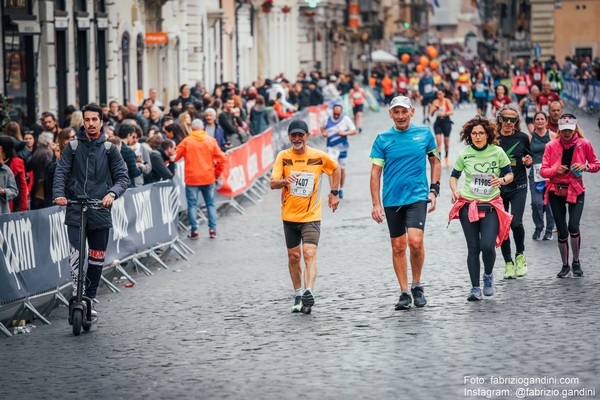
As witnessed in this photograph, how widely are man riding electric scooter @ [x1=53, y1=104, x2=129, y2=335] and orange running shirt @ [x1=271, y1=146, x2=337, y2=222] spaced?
146 cm

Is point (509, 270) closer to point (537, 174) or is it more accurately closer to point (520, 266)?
point (520, 266)

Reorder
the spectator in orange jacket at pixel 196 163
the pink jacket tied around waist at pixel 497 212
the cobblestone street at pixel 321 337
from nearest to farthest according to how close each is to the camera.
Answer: the cobblestone street at pixel 321 337
the pink jacket tied around waist at pixel 497 212
the spectator in orange jacket at pixel 196 163

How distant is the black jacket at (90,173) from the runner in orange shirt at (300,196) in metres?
1.41

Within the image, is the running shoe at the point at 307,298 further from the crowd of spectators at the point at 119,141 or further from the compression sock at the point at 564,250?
the crowd of spectators at the point at 119,141

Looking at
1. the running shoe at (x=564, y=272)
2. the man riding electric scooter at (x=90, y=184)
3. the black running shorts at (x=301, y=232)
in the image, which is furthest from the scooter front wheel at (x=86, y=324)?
the running shoe at (x=564, y=272)

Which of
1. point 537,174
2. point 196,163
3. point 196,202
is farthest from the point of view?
point 196,202

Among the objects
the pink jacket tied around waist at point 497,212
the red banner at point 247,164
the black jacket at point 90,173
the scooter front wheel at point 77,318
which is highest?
the black jacket at point 90,173

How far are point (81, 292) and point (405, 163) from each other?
2904mm

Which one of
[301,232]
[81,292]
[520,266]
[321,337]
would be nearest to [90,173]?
[81,292]

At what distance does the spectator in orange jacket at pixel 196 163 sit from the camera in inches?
781

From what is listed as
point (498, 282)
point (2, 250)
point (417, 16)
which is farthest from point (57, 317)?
point (417, 16)

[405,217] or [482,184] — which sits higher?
[482,184]

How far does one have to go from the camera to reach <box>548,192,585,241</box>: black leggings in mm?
14211

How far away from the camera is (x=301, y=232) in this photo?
1288 centimetres
